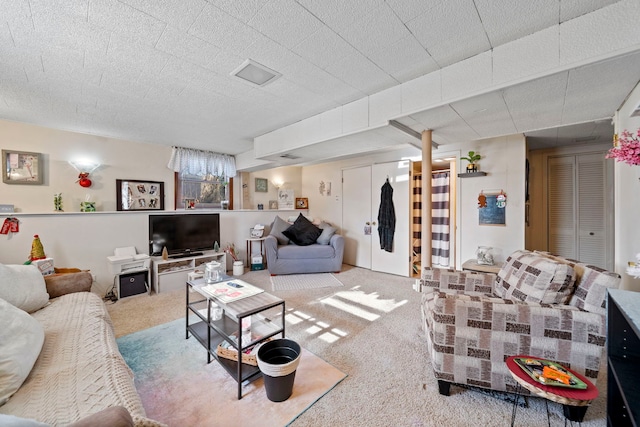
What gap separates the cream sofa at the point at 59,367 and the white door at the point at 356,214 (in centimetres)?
388

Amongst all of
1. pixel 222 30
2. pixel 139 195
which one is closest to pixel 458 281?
A: pixel 222 30

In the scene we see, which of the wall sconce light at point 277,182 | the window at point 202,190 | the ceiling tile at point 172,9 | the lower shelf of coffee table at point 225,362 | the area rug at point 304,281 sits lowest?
the area rug at point 304,281

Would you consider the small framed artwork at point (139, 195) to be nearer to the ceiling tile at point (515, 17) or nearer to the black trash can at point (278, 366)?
the black trash can at point (278, 366)

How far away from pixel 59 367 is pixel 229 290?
1.00 metres

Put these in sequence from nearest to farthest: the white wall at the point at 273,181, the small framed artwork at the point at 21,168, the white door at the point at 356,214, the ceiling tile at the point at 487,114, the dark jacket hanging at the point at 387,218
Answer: the ceiling tile at the point at 487,114, the small framed artwork at the point at 21,168, the dark jacket hanging at the point at 387,218, the white door at the point at 356,214, the white wall at the point at 273,181

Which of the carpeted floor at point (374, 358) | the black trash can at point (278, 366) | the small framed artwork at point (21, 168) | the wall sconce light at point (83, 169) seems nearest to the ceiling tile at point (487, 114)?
the carpeted floor at point (374, 358)

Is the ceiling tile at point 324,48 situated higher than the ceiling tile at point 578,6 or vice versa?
the ceiling tile at point 324,48

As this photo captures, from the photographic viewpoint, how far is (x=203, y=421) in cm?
138

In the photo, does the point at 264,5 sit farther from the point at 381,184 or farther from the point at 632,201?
the point at 381,184

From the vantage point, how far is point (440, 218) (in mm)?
4227

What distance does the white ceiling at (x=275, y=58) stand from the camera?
1437 millimetres

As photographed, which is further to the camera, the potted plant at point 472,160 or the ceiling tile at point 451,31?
the potted plant at point 472,160

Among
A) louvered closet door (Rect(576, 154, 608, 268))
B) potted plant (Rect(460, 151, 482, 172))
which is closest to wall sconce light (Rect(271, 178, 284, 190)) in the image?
potted plant (Rect(460, 151, 482, 172))

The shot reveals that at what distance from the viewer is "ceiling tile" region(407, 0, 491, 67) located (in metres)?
1.44
